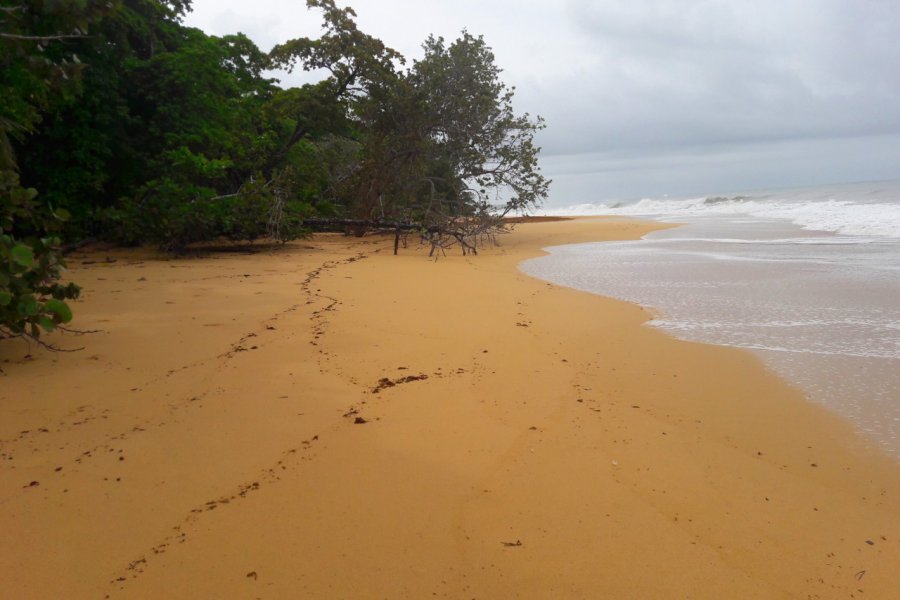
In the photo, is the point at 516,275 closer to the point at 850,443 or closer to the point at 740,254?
the point at 740,254

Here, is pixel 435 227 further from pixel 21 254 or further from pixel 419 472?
pixel 419 472

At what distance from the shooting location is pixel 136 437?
286 centimetres

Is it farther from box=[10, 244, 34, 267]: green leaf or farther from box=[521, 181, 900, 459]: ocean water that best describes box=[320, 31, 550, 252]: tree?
box=[10, 244, 34, 267]: green leaf

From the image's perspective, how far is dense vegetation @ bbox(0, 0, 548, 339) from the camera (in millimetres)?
10945

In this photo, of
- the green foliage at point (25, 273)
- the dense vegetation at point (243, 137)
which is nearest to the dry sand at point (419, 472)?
the green foliage at point (25, 273)

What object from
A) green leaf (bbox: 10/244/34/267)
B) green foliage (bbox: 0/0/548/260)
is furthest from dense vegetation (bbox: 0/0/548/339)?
green leaf (bbox: 10/244/34/267)

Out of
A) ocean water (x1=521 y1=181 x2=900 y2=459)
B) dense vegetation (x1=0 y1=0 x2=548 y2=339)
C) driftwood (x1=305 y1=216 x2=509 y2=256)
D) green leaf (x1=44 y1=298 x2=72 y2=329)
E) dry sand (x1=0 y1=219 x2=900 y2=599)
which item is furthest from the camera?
driftwood (x1=305 y1=216 x2=509 y2=256)

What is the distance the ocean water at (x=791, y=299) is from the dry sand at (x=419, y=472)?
0.38m

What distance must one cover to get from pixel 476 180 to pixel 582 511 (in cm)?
1524

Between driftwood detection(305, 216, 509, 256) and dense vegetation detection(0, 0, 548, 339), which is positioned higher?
dense vegetation detection(0, 0, 548, 339)

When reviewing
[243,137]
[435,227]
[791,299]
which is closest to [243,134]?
[243,137]

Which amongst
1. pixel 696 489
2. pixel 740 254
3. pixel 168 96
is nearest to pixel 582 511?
pixel 696 489

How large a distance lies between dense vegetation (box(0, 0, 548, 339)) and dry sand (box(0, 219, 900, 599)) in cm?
662

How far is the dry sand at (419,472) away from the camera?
1972mm
